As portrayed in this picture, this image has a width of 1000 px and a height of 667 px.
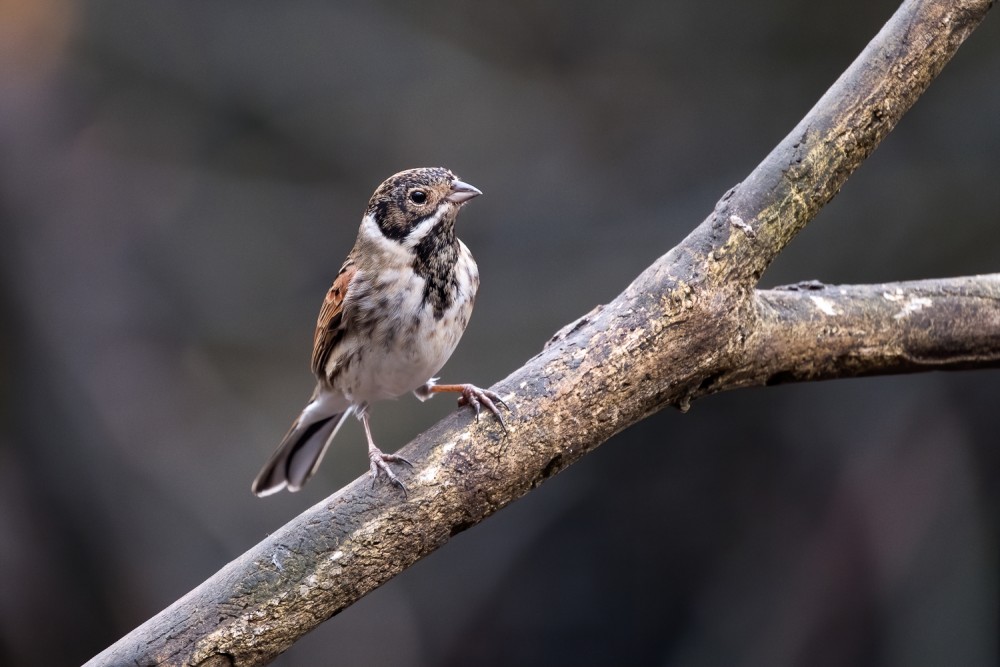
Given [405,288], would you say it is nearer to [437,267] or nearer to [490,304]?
[437,267]

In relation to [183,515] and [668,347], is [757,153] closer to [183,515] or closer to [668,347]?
[668,347]

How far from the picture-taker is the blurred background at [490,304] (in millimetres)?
4715

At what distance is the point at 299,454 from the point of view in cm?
331

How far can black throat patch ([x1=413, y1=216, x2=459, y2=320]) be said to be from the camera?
2768 mm

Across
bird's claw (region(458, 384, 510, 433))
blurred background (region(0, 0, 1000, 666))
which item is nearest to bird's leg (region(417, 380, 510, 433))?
bird's claw (region(458, 384, 510, 433))

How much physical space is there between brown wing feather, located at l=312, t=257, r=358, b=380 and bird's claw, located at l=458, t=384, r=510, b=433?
2.30 ft

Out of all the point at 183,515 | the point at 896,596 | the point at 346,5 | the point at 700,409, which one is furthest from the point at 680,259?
the point at 346,5

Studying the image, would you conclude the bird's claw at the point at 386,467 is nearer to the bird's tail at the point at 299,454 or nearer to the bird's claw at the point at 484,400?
the bird's claw at the point at 484,400

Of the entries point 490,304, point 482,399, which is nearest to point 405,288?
point 482,399

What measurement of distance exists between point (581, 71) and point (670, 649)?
3.23 metres

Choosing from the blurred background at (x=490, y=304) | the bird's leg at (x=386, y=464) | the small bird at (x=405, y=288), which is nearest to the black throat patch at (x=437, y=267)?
the small bird at (x=405, y=288)

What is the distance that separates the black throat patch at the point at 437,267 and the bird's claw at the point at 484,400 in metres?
0.47

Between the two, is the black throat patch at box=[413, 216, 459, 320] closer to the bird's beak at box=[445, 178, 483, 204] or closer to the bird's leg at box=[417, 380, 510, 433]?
the bird's beak at box=[445, 178, 483, 204]

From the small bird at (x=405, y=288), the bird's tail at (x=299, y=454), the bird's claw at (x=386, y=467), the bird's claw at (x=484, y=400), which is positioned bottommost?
the bird's claw at (x=386, y=467)
